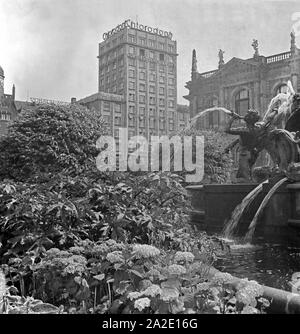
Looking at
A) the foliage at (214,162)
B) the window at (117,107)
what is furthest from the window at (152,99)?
the foliage at (214,162)

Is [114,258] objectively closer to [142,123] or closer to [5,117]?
[142,123]

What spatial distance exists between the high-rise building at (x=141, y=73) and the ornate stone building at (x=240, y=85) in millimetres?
13783

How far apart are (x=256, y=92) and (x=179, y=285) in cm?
2379

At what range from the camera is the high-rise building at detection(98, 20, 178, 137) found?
632cm

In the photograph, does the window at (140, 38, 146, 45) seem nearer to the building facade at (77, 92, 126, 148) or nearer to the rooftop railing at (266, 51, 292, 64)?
the building facade at (77, 92, 126, 148)

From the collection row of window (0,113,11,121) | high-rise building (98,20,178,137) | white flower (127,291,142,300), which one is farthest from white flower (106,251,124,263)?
row of window (0,113,11,121)

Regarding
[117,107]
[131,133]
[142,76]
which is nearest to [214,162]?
[131,133]

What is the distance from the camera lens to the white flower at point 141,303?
1.97 metres

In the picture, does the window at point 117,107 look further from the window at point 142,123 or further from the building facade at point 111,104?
the window at point 142,123

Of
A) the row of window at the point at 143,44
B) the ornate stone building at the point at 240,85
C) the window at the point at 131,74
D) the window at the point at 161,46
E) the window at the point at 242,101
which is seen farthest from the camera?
the window at the point at 242,101

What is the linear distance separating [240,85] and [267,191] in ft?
66.4

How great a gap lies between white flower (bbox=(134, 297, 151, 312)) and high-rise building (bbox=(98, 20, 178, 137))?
4.25 metres

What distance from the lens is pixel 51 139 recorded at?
11445mm

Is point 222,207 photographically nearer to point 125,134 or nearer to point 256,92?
point 125,134
